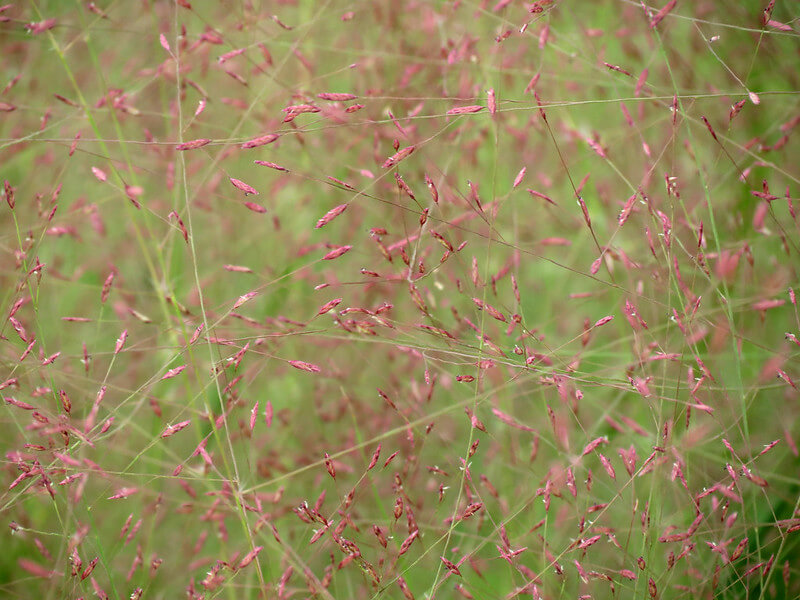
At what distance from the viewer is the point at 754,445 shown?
179 centimetres

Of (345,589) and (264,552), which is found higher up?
(264,552)

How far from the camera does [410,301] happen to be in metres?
2.07

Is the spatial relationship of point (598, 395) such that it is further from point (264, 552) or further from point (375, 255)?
point (264, 552)

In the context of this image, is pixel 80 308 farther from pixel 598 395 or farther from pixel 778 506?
pixel 778 506

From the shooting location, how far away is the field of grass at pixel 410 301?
1.51 m

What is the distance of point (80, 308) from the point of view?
87.6 inches

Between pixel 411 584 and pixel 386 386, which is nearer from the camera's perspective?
pixel 411 584

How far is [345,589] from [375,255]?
0.94 meters

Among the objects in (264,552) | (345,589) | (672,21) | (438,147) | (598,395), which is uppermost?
(672,21)

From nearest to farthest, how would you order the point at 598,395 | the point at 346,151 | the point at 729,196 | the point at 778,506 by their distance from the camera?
the point at 778,506 → the point at 598,395 → the point at 729,196 → the point at 346,151

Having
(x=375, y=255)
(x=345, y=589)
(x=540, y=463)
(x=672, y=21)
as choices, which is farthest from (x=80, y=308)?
(x=672, y=21)

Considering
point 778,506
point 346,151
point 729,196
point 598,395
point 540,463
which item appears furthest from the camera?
point 346,151

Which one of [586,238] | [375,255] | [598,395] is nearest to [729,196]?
[586,238]

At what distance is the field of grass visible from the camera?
151 cm
